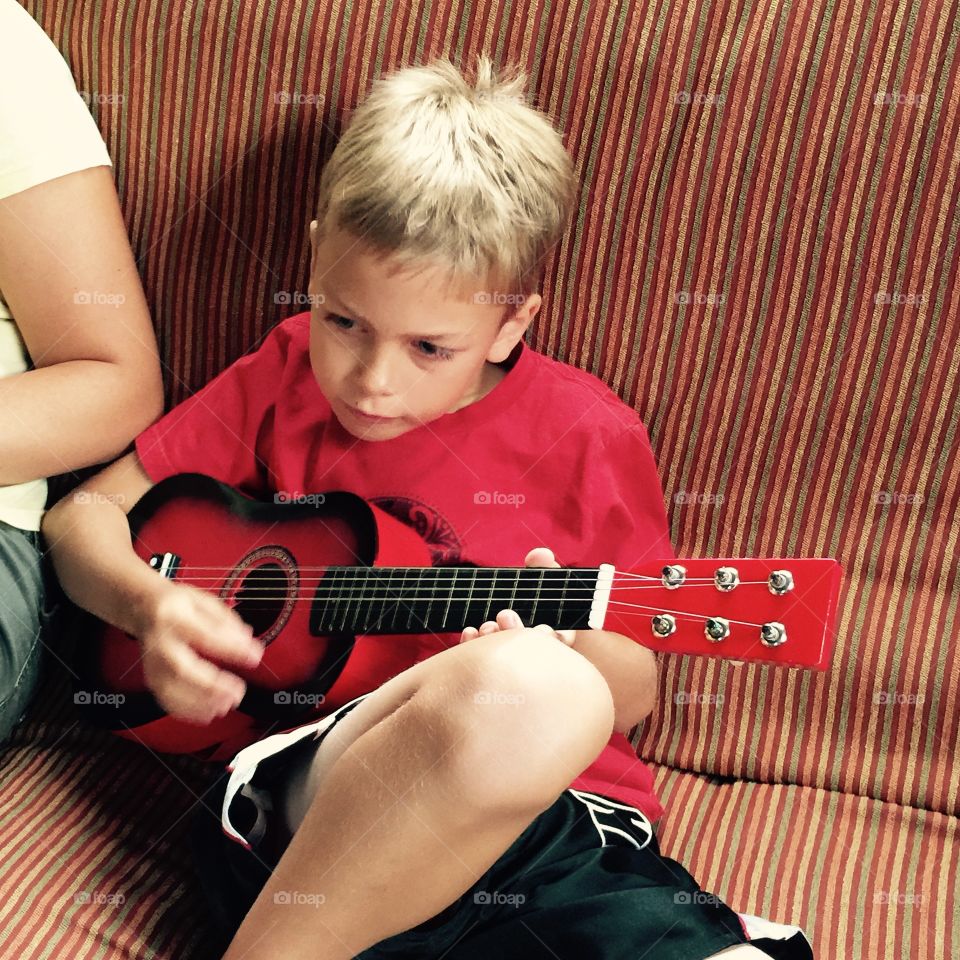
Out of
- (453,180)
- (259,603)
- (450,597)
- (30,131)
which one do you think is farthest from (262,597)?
(30,131)

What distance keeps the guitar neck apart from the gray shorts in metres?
0.34

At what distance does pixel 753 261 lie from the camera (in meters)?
1.14

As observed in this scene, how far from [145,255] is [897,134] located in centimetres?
84

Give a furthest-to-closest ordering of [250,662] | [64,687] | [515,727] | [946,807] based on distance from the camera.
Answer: [64,687], [946,807], [250,662], [515,727]

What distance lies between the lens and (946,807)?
3.68ft

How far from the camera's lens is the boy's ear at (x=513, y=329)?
107 centimetres

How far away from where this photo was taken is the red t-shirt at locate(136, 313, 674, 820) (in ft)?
3.55

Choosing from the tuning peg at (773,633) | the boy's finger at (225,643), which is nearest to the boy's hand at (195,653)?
the boy's finger at (225,643)

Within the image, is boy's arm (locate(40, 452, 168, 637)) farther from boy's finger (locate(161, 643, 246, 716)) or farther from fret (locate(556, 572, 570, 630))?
fret (locate(556, 572, 570, 630))

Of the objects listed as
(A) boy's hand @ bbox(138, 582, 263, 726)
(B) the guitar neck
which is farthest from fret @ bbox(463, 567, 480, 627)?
(A) boy's hand @ bbox(138, 582, 263, 726)

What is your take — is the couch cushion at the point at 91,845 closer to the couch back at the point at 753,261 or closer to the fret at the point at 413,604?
the fret at the point at 413,604

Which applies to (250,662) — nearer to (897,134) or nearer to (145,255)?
(145,255)

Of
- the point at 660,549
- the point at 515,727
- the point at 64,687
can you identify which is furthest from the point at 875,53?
the point at 64,687

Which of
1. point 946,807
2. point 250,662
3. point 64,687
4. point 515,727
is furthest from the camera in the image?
point 64,687
